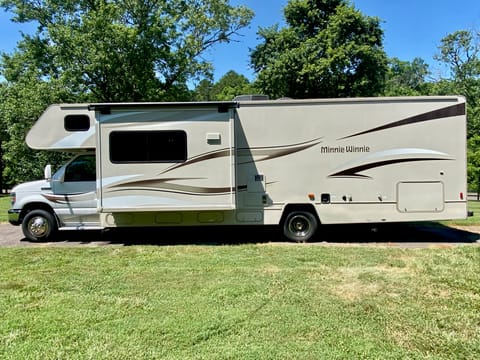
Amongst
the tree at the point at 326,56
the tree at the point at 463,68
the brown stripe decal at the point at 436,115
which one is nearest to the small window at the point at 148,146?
the brown stripe decal at the point at 436,115

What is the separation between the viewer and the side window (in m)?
8.12

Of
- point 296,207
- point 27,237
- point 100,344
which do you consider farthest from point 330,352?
point 27,237

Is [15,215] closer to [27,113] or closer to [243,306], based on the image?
[243,306]

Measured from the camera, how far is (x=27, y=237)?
26.9ft

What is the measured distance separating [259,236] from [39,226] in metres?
4.77

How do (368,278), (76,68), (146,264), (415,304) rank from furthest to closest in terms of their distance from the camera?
(76,68), (146,264), (368,278), (415,304)

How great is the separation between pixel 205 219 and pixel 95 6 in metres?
17.8

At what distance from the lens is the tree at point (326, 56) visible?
21.0 m

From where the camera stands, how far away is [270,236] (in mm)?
8734

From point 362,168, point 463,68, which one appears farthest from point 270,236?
point 463,68

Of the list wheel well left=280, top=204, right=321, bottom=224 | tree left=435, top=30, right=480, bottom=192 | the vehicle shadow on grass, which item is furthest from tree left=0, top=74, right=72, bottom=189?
tree left=435, top=30, right=480, bottom=192

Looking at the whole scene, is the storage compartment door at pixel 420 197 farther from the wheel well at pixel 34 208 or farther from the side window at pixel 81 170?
the wheel well at pixel 34 208

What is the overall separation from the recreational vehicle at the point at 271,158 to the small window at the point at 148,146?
2 centimetres

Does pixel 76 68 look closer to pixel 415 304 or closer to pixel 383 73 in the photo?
pixel 383 73
